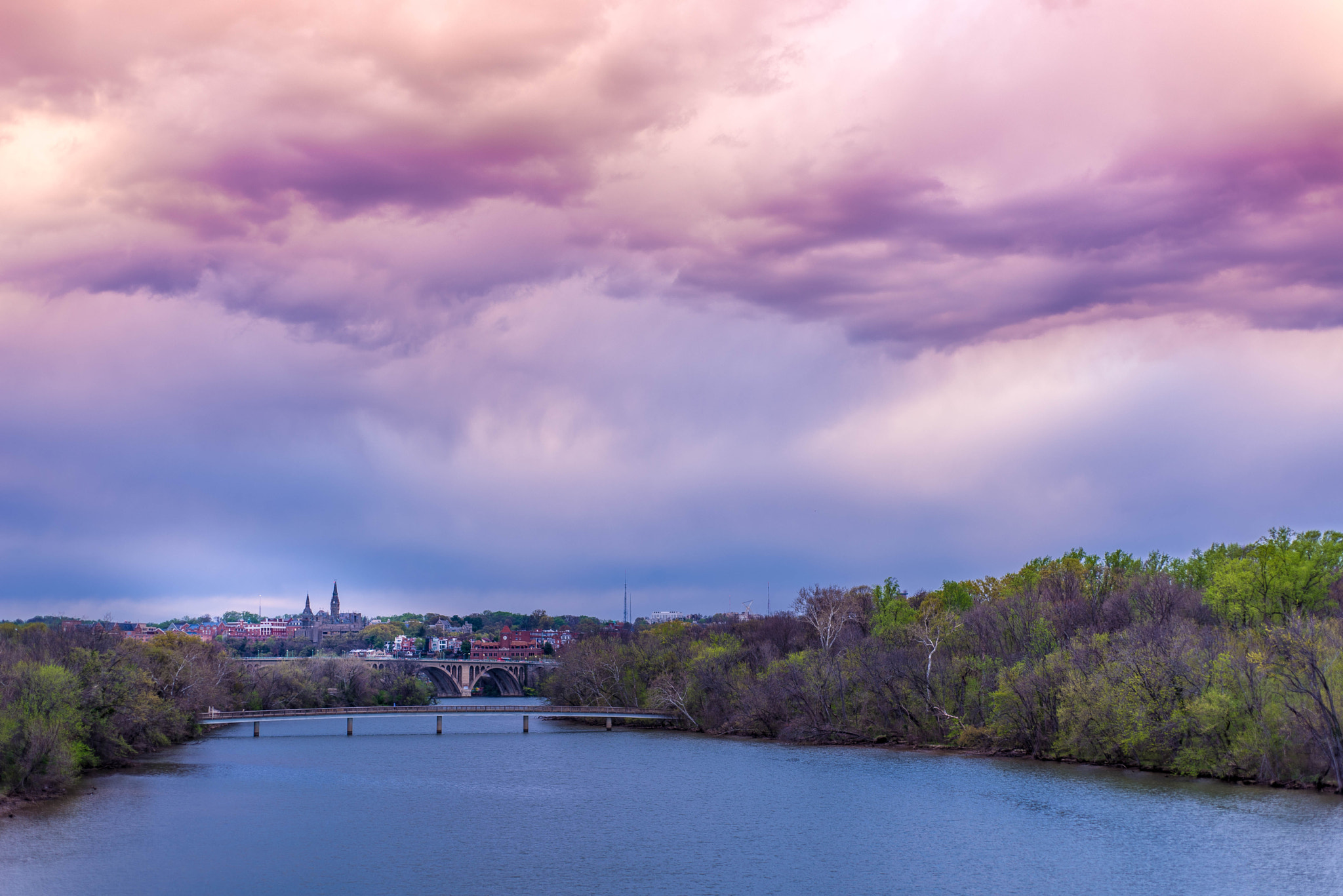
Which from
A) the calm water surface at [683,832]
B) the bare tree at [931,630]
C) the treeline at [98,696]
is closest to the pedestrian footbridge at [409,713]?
the treeline at [98,696]

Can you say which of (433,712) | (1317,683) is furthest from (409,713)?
(1317,683)

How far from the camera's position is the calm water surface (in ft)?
166

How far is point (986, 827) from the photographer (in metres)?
62.7

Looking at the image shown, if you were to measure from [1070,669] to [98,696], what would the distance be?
261 ft

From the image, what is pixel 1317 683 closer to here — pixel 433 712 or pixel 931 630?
pixel 931 630

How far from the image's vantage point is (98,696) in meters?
88.4

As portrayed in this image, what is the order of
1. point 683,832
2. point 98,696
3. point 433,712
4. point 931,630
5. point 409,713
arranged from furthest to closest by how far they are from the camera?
point 409,713
point 433,712
point 931,630
point 98,696
point 683,832

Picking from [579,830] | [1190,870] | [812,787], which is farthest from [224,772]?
[1190,870]

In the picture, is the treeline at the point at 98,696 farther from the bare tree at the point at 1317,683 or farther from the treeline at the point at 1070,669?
the bare tree at the point at 1317,683

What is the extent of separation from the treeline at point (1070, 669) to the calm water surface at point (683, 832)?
4.21m

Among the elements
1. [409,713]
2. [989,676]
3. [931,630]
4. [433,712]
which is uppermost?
[931,630]

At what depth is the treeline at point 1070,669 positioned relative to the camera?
72.3 meters

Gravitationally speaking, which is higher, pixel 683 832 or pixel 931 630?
pixel 931 630

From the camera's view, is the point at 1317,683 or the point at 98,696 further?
the point at 98,696
